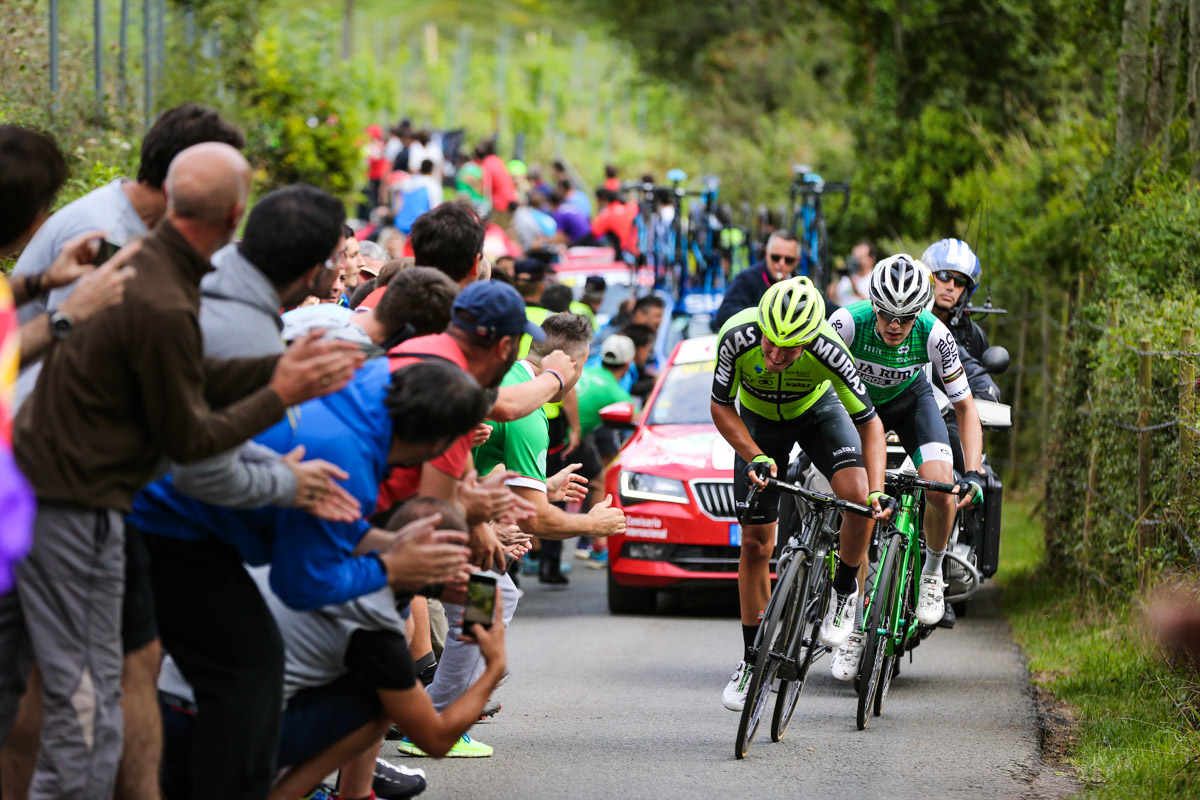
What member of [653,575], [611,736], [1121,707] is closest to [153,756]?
[611,736]

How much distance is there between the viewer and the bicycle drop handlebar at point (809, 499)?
7.46 m

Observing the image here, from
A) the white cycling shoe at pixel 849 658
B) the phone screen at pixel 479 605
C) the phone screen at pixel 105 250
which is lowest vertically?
the white cycling shoe at pixel 849 658

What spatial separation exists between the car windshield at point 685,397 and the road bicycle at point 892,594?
366 cm

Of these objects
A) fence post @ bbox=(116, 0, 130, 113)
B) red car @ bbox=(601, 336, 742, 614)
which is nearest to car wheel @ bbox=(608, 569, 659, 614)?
red car @ bbox=(601, 336, 742, 614)

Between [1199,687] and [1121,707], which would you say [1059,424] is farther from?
[1199,687]

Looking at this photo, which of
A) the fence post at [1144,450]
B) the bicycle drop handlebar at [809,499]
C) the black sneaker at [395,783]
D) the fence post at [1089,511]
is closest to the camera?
the black sneaker at [395,783]

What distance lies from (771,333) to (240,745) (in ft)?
12.2

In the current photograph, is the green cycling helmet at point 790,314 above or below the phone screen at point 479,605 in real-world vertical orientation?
above

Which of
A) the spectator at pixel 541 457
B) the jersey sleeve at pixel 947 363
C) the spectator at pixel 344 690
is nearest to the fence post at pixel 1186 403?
the jersey sleeve at pixel 947 363

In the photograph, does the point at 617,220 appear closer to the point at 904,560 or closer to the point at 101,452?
the point at 904,560

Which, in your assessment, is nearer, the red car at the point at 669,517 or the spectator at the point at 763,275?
the red car at the point at 669,517

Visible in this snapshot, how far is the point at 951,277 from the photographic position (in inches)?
414

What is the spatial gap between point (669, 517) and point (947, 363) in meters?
3.03

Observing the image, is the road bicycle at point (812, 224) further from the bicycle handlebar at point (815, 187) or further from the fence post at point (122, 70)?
the fence post at point (122, 70)
